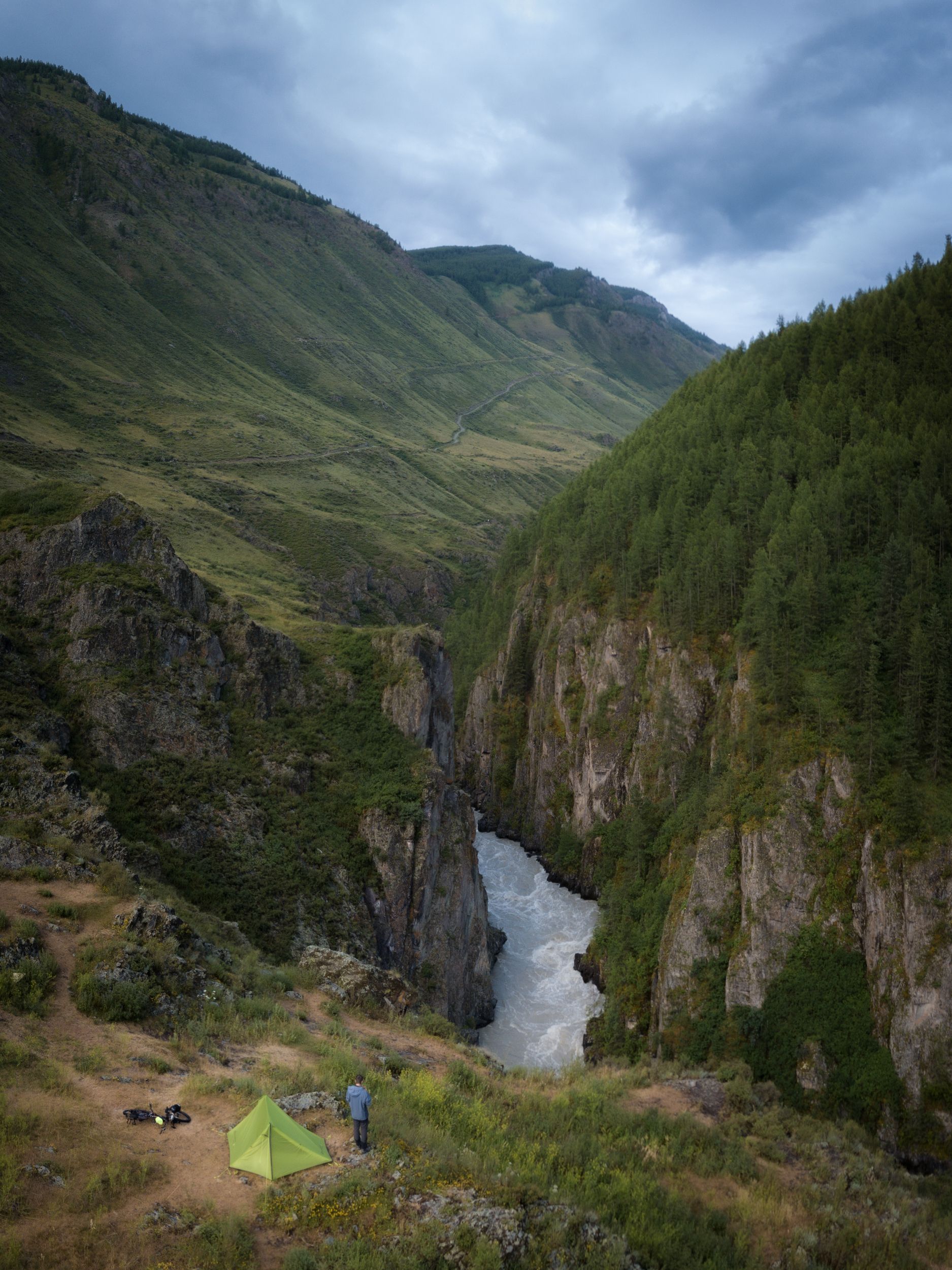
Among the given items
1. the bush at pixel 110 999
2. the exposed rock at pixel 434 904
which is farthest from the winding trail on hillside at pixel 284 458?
the bush at pixel 110 999

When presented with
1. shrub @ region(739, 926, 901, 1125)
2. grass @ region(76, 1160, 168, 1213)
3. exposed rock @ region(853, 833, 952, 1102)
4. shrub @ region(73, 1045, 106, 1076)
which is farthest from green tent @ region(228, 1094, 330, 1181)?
exposed rock @ region(853, 833, 952, 1102)

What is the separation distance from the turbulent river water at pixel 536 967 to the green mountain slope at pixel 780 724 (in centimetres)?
254

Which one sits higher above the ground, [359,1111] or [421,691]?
[421,691]

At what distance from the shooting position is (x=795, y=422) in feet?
247

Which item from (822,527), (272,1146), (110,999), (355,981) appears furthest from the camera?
(822,527)

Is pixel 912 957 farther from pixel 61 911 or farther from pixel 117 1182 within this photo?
pixel 61 911

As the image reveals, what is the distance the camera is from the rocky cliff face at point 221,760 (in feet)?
119

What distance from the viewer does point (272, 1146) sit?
14.1 metres

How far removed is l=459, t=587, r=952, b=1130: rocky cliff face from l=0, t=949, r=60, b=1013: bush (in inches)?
1655

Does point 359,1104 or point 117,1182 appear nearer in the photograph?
point 117,1182

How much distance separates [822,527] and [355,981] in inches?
2056

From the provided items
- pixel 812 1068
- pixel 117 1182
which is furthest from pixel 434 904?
pixel 117 1182

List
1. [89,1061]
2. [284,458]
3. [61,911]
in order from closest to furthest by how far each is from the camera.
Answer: [89,1061]
[61,911]
[284,458]

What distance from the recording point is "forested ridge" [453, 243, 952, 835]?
158 feet
